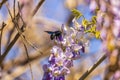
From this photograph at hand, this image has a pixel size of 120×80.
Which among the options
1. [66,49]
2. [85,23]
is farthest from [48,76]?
[85,23]

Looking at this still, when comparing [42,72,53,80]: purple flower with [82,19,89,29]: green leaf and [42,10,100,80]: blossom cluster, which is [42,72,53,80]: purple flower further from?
[82,19,89,29]: green leaf

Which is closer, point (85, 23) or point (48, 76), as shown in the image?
point (48, 76)

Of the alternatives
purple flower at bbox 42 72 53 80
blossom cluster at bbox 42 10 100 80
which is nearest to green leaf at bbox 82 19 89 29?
blossom cluster at bbox 42 10 100 80

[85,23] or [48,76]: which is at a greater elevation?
[85,23]

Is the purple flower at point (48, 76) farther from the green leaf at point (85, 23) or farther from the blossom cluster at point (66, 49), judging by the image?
the green leaf at point (85, 23)

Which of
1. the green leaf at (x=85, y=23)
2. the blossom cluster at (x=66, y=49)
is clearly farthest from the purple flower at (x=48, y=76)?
the green leaf at (x=85, y=23)

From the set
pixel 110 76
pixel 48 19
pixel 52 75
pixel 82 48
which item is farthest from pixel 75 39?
pixel 48 19

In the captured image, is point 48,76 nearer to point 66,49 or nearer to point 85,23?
point 66,49

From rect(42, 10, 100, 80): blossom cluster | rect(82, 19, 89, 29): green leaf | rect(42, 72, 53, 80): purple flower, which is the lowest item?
rect(42, 72, 53, 80): purple flower

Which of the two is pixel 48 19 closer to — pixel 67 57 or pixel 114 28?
pixel 67 57

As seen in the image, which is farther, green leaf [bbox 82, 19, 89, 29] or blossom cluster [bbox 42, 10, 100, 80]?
green leaf [bbox 82, 19, 89, 29]
